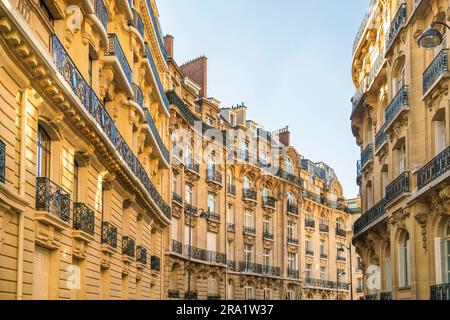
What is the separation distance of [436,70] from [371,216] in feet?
32.2

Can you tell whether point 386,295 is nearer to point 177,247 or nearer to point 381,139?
point 381,139

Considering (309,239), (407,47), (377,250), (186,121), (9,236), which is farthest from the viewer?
(309,239)

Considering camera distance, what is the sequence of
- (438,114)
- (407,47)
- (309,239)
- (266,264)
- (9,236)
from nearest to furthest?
(9,236)
(438,114)
(407,47)
(266,264)
(309,239)

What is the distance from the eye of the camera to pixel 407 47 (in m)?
20.8

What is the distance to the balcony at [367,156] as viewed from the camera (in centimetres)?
2766

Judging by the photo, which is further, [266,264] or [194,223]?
[266,264]

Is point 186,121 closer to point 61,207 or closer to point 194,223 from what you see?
point 194,223

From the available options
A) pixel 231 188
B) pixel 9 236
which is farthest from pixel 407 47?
pixel 231 188

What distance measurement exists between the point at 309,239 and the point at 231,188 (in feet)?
43.2

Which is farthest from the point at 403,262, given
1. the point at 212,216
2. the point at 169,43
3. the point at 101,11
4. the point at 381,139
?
the point at 169,43

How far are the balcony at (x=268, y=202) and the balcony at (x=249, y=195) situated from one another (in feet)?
4.86

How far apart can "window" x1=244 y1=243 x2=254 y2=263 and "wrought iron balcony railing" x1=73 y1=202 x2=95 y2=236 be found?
30620mm

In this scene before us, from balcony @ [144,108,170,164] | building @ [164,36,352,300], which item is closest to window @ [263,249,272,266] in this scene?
building @ [164,36,352,300]

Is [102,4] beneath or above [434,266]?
above
